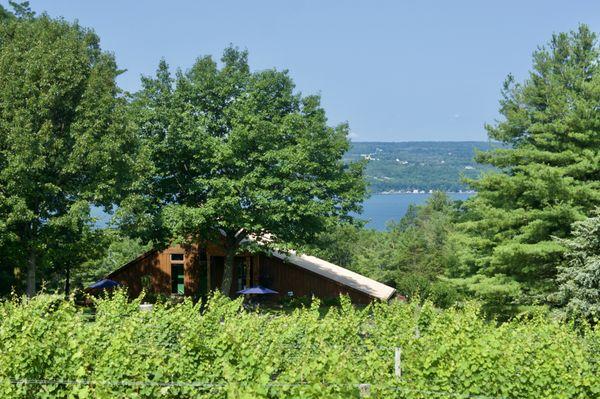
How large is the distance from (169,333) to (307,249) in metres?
13.5

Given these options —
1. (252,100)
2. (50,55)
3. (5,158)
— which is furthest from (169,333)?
(252,100)

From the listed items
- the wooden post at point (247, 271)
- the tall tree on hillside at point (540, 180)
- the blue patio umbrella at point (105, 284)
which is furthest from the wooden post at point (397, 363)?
the blue patio umbrella at point (105, 284)

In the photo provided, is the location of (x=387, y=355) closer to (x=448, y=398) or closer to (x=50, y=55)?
(x=448, y=398)

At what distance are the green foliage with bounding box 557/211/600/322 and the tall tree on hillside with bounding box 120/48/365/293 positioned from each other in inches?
388

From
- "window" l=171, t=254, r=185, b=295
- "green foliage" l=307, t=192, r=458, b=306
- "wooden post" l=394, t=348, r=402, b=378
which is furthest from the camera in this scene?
"green foliage" l=307, t=192, r=458, b=306

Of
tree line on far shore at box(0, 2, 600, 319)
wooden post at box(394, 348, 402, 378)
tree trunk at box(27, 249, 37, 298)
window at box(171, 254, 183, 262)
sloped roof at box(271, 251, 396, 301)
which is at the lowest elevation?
sloped roof at box(271, 251, 396, 301)

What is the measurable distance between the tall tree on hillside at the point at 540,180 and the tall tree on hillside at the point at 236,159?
6.13m

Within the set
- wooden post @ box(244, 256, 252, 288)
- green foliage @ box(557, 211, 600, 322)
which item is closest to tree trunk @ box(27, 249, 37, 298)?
wooden post @ box(244, 256, 252, 288)

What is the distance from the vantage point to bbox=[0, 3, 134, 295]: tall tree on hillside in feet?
64.1

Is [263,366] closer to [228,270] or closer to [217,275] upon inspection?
[228,270]

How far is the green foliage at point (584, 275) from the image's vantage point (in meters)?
18.5

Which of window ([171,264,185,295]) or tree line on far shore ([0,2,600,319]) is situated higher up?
tree line on far shore ([0,2,600,319])

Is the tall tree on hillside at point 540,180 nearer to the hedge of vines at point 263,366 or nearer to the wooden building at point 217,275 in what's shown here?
the wooden building at point 217,275

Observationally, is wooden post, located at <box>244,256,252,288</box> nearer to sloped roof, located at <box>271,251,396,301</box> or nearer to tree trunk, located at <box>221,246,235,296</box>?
sloped roof, located at <box>271,251,396,301</box>
